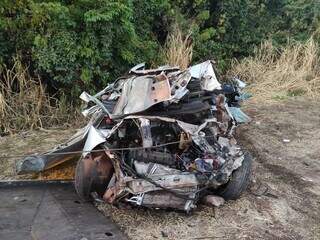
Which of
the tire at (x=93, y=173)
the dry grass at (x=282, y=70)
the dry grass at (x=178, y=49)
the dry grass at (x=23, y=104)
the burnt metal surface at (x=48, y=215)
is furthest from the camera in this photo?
the dry grass at (x=282, y=70)

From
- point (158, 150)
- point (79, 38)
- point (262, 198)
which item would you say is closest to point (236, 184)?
point (262, 198)

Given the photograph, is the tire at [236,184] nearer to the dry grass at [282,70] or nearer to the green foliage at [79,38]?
the green foliage at [79,38]

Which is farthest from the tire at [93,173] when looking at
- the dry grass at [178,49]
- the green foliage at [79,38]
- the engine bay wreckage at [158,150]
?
the dry grass at [178,49]

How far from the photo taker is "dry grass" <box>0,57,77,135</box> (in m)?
7.13

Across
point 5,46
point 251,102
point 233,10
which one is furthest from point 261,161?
point 233,10

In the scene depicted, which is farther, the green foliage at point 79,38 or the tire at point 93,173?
Answer: the green foliage at point 79,38

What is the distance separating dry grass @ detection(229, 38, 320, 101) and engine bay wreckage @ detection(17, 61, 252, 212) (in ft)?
15.7

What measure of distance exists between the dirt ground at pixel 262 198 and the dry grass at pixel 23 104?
1.11ft

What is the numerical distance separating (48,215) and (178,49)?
5.54m

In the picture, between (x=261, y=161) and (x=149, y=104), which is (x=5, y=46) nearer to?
(x=149, y=104)

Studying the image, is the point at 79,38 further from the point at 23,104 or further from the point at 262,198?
the point at 262,198

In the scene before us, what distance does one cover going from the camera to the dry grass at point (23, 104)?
7129 mm

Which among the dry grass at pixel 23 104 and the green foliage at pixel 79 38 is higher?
the green foliage at pixel 79 38

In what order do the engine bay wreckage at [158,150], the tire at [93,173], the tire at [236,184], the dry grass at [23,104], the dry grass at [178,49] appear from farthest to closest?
the dry grass at [178,49], the dry grass at [23,104], the tire at [236,184], the tire at [93,173], the engine bay wreckage at [158,150]
